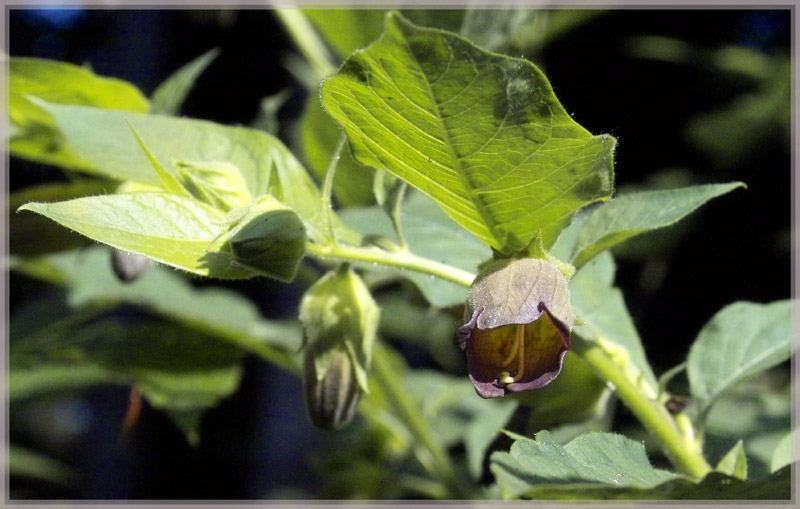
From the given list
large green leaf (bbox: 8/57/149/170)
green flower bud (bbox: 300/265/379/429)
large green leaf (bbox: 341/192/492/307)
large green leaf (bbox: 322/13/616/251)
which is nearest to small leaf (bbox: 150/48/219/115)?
large green leaf (bbox: 8/57/149/170)

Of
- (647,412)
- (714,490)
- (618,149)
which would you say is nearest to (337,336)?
(647,412)

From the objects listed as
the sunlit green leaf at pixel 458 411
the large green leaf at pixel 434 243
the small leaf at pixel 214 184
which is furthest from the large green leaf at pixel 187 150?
the sunlit green leaf at pixel 458 411

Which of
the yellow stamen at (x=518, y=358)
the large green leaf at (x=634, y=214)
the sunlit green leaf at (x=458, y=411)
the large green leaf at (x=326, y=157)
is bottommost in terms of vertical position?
the sunlit green leaf at (x=458, y=411)

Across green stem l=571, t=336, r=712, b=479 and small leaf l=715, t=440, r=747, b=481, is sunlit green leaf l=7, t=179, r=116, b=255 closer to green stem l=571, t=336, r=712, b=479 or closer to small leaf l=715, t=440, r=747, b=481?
green stem l=571, t=336, r=712, b=479

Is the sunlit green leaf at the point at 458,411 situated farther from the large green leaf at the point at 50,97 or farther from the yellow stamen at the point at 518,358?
the large green leaf at the point at 50,97

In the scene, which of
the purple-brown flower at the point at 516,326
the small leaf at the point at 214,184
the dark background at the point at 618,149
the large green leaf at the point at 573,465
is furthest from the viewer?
the dark background at the point at 618,149

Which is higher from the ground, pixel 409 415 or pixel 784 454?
pixel 784 454

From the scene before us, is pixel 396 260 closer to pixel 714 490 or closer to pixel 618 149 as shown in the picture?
pixel 714 490
